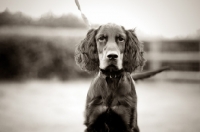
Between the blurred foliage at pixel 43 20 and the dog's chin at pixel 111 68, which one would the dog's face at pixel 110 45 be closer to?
the dog's chin at pixel 111 68

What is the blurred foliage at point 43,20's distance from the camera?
2.81 m

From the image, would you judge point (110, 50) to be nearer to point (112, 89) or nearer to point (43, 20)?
point (112, 89)

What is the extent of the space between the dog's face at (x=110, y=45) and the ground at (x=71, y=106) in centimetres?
93

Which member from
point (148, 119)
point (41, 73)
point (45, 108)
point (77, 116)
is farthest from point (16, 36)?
point (148, 119)

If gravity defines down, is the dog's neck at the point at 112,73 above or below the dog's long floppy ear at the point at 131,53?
below

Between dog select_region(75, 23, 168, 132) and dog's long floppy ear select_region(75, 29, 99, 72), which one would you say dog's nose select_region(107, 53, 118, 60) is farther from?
dog's long floppy ear select_region(75, 29, 99, 72)

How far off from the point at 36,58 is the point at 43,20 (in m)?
0.57

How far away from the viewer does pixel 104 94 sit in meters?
1.61

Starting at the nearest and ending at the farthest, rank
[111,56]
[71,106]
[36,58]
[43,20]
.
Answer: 1. [111,56]
2. [71,106]
3. [43,20]
4. [36,58]

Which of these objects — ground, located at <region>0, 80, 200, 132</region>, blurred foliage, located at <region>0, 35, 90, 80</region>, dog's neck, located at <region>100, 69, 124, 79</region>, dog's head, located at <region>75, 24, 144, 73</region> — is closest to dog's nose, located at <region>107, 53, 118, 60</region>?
dog's head, located at <region>75, 24, 144, 73</region>

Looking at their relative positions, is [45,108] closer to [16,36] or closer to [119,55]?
[16,36]

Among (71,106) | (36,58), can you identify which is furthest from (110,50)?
(36,58)

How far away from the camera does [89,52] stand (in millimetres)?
1690

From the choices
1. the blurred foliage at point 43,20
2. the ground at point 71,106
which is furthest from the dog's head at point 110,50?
the blurred foliage at point 43,20
